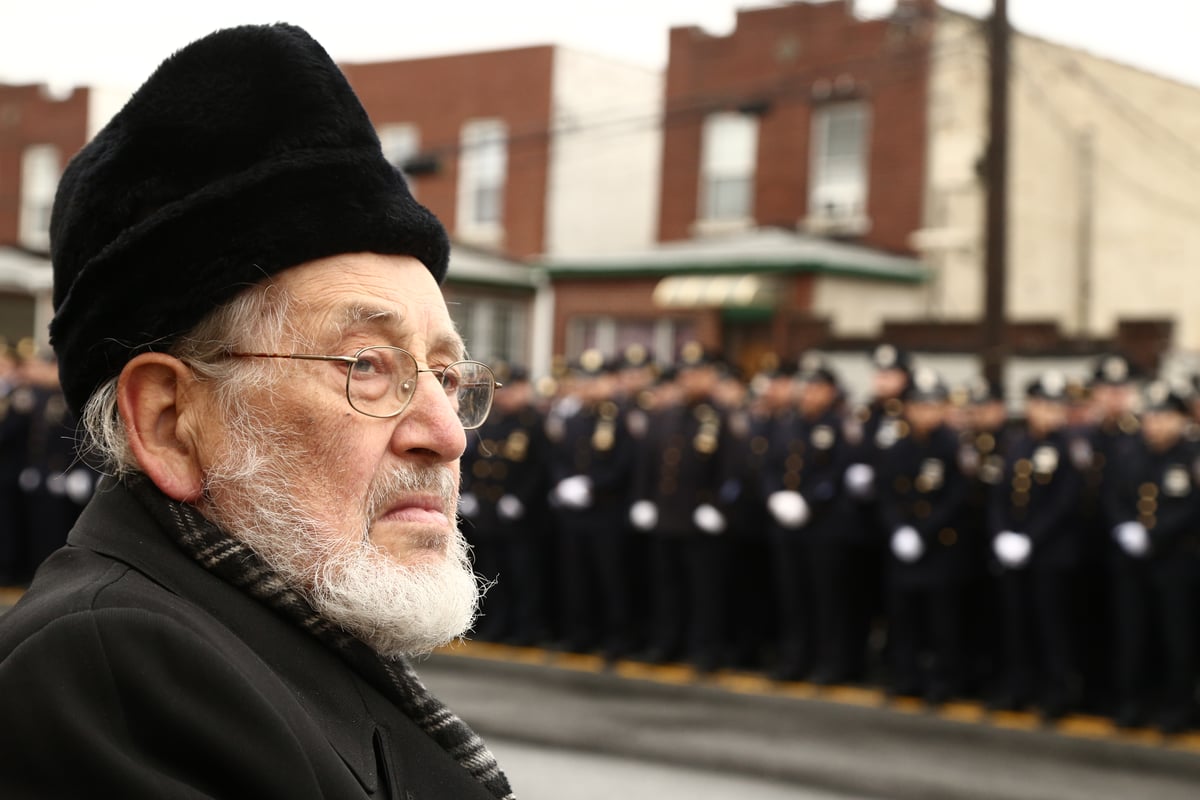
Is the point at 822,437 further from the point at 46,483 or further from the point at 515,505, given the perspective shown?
the point at 46,483

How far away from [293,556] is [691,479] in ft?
31.5

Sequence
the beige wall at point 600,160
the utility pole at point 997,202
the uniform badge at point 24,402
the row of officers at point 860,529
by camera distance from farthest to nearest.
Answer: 1. the beige wall at point 600,160
2. the uniform badge at point 24,402
3. the utility pole at point 997,202
4. the row of officers at point 860,529

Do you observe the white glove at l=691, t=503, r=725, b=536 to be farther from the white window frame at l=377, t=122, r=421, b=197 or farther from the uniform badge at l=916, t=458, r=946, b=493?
the white window frame at l=377, t=122, r=421, b=197

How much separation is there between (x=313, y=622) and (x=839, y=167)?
2202 cm

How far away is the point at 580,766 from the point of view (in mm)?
7941

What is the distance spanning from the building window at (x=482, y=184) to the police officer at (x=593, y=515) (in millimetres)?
16518

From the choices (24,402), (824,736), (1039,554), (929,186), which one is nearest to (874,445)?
(1039,554)

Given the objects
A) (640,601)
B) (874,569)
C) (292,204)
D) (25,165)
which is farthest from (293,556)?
(25,165)

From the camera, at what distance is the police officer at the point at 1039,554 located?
9.61 metres

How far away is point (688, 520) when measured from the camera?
37.6 ft

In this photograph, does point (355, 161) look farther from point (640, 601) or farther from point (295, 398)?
point (640, 601)

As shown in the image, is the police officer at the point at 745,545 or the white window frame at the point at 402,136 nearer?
the police officer at the point at 745,545

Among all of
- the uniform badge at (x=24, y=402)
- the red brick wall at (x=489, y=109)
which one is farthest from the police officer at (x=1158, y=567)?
the red brick wall at (x=489, y=109)

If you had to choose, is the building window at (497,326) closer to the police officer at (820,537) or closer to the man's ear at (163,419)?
the police officer at (820,537)
